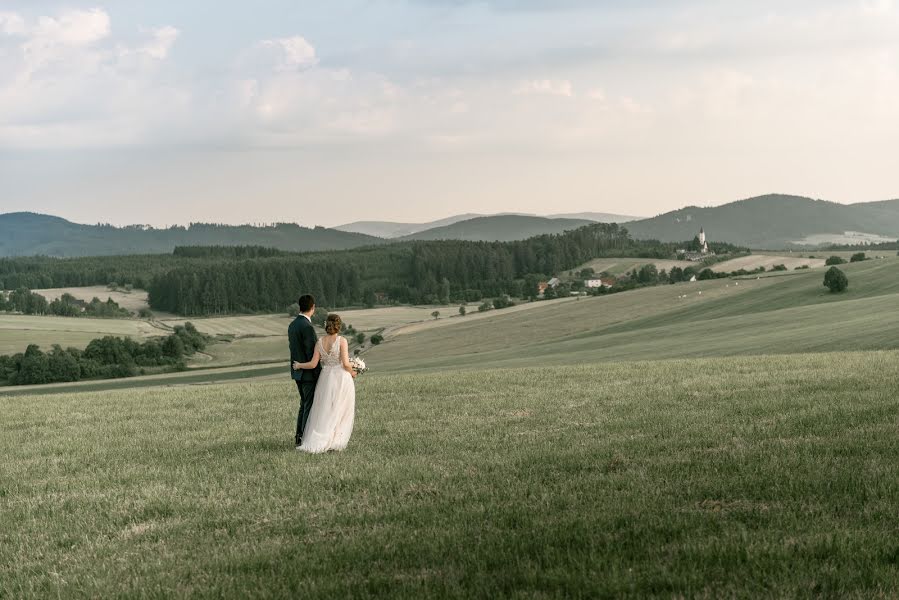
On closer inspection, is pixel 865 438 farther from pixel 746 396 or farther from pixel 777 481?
pixel 746 396

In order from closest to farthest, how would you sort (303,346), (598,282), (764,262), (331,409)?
(331,409), (303,346), (764,262), (598,282)

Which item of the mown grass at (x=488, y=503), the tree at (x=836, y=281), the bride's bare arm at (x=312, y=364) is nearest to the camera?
the mown grass at (x=488, y=503)

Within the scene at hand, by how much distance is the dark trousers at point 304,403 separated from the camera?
15.8 meters

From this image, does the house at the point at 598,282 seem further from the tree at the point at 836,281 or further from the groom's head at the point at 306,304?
the groom's head at the point at 306,304

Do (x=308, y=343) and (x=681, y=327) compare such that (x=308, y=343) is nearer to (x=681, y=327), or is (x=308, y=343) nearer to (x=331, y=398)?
(x=331, y=398)

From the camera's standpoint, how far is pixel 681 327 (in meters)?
70.8

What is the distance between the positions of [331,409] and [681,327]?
59.7 metres

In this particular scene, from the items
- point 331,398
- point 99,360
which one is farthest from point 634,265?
point 331,398

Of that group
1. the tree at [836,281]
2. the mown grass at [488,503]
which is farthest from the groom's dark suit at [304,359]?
the tree at [836,281]

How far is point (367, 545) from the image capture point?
8.49m

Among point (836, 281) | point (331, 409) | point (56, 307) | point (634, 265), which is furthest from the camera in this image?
point (634, 265)

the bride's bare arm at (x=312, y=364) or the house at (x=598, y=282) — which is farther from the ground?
the bride's bare arm at (x=312, y=364)

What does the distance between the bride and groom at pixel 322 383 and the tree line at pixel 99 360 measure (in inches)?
3337

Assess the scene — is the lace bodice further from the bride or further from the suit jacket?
the suit jacket
